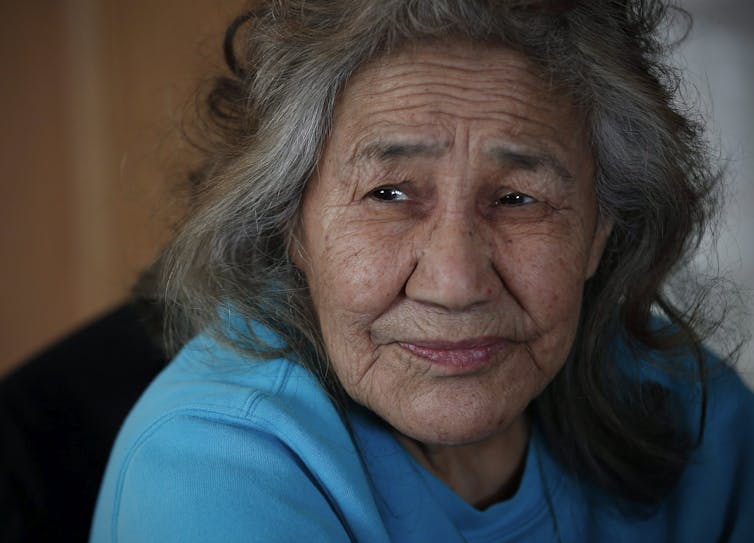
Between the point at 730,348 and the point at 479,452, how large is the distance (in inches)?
24.7

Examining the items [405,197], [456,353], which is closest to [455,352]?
[456,353]

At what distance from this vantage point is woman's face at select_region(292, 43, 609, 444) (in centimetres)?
135

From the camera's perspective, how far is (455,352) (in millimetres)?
1385

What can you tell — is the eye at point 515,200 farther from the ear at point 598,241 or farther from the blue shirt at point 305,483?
the blue shirt at point 305,483

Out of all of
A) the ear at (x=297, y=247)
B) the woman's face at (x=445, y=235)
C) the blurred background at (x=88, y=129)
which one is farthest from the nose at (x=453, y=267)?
the blurred background at (x=88, y=129)

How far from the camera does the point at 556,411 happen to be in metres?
1.73

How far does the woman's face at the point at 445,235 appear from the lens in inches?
53.1

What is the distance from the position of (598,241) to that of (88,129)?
116 inches

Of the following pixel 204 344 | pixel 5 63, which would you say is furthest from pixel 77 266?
pixel 204 344

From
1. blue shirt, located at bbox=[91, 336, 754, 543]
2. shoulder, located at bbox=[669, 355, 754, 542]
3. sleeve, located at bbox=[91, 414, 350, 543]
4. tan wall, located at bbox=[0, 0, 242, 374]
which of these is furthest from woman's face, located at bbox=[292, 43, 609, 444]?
tan wall, located at bbox=[0, 0, 242, 374]

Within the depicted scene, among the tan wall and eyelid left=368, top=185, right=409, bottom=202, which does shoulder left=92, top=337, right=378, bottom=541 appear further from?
the tan wall

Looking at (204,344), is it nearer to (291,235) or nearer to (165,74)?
(291,235)

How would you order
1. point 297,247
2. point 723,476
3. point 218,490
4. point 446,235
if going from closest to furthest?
point 218,490 < point 446,235 < point 297,247 < point 723,476

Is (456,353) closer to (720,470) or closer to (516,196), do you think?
(516,196)
